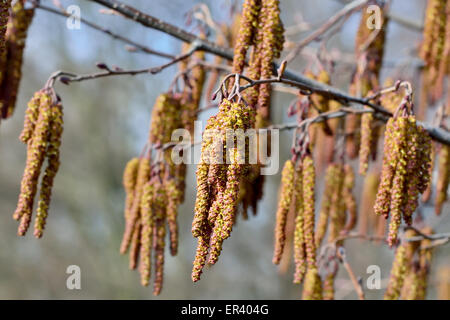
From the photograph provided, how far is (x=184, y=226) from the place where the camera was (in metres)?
12.8

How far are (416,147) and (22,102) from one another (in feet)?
38.0

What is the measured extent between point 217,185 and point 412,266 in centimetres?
160

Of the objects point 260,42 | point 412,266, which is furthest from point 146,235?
point 412,266

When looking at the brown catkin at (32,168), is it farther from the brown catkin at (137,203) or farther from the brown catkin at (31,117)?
the brown catkin at (137,203)

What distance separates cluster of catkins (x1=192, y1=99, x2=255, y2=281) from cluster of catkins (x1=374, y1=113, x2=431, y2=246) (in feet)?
Answer: 1.75

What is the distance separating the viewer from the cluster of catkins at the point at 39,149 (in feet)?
5.58

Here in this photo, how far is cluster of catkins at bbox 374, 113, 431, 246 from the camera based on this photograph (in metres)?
1.52

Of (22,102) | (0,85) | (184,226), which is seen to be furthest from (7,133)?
(0,85)

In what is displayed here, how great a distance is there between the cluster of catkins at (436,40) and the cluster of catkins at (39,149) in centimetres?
177

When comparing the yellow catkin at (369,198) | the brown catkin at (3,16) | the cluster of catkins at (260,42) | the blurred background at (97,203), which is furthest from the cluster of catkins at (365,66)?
the blurred background at (97,203)

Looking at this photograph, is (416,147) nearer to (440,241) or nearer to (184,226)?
(440,241)

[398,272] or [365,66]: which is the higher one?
[365,66]

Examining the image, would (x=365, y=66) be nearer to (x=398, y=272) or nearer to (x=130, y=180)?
(x=398, y=272)

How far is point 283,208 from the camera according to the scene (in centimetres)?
180
